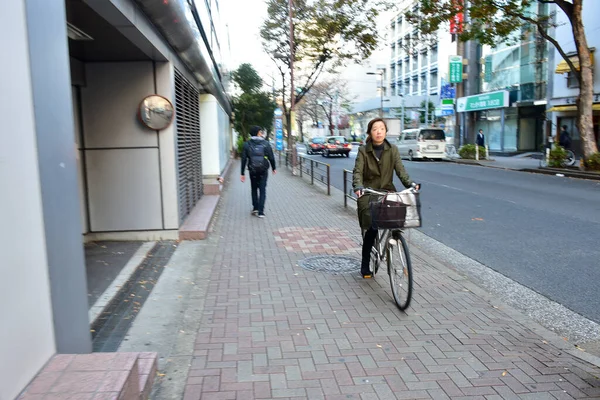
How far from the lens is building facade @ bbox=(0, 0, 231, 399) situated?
2.47 m

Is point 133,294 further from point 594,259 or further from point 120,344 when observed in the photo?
point 594,259

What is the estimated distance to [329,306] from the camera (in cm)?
500

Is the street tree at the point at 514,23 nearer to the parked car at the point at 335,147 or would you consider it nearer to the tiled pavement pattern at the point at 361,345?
the tiled pavement pattern at the point at 361,345

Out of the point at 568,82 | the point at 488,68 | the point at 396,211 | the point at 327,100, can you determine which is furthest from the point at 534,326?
the point at 327,100

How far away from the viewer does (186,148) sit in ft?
32.6

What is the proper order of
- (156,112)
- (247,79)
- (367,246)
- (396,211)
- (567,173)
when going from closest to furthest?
(396,211)
(367,246)
(156,112)
(567,173)
(247,79)

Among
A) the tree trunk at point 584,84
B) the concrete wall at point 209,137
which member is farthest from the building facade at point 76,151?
the tree trunk at point 584,84

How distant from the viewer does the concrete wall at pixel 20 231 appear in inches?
92.4

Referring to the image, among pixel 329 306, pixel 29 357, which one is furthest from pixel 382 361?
pixel 29 357

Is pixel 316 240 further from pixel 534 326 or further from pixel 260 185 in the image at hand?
pixel 534 326

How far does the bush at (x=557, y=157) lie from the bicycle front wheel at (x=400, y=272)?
18.8 metres

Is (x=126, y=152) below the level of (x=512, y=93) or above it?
below

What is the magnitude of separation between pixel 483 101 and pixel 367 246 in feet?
100

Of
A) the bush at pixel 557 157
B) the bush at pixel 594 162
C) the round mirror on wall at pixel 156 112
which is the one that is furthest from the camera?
the bush at pixel 557 157
